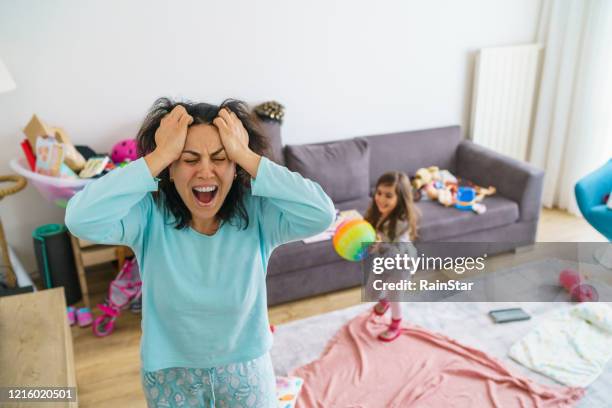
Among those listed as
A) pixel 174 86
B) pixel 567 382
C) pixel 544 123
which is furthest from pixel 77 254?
pixel 544 123

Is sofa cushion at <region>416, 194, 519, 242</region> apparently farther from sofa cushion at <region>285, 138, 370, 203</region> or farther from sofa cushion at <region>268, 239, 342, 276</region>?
sofa cushion at <region>268, 239, 342, 276</region>

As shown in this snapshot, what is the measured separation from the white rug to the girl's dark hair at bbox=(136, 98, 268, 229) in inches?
55.3

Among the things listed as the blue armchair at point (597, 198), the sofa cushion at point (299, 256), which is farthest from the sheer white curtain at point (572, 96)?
the sofa cushion at point (299, 256)

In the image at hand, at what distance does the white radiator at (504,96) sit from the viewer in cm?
390

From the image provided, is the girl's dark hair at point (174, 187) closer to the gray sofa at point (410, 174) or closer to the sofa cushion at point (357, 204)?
the gray sofa at point (410, 174)

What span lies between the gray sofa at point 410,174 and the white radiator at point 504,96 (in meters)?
0.34

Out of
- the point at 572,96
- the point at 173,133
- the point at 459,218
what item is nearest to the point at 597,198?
the point at 459,218

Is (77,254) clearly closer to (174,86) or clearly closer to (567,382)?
(174,86)

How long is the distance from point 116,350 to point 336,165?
5.24 feet

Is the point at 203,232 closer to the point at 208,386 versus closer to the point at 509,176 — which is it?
the point at 208,386

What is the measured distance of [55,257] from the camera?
295 centimetres

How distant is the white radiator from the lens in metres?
3.90

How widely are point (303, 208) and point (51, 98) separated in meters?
2.29

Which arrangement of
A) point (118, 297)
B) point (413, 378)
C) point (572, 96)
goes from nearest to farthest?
point (413, 378), point (118, 297), point (572, 96)
